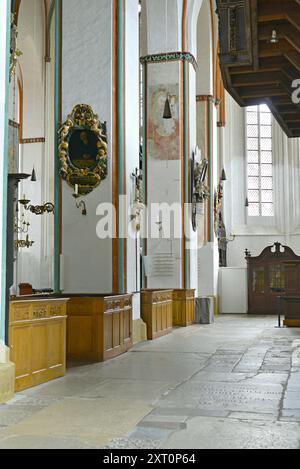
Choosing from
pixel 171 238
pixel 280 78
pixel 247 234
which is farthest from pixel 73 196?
pixel 247 234

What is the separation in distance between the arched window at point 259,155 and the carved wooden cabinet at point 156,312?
11.7m

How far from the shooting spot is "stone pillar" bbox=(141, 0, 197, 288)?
16.2m

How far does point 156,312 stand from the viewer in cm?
1309

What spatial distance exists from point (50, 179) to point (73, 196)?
31.3 feet

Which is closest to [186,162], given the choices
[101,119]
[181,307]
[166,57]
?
[166,57]

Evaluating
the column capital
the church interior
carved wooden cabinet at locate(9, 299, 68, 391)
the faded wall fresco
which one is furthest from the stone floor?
the column capital

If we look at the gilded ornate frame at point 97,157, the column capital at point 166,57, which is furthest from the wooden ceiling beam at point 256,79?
the column capital at point 166,57

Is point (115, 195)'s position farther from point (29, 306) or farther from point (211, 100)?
point (211, 100)

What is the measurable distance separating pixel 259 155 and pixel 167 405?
20.0m

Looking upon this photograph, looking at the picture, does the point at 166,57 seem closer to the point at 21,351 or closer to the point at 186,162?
the point at 186,162

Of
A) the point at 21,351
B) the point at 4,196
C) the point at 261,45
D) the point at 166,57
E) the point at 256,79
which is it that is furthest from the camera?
the point at 166,57

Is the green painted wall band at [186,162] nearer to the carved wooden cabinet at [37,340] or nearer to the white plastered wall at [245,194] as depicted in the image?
the white plastered wall at [245,194]

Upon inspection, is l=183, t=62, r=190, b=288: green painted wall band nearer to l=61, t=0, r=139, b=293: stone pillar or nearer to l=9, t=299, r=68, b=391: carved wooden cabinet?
l=61, t=0, r=139, b=293: stone pillar

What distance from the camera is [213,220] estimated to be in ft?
67.8
